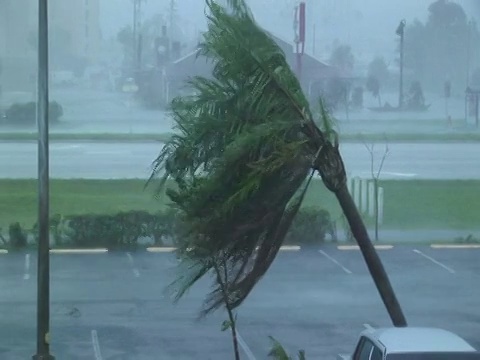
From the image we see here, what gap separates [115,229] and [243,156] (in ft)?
32.0

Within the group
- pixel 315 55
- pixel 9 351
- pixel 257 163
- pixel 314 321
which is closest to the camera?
pixel 257 163

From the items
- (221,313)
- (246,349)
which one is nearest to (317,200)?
(221,313)

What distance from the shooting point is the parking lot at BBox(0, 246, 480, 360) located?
41.1ft

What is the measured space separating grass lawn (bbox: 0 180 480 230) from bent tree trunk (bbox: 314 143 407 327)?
7790 mm

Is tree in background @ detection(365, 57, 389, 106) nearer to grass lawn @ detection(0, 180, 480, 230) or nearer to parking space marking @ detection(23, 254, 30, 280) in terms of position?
grass lawn @ detection(0, 180, 480, 230)

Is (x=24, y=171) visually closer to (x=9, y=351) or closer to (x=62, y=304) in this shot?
→ (x=62, y=304)

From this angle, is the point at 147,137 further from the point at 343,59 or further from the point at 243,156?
the point at 243,156

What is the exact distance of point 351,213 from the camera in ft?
26.7

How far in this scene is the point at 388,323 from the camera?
13.9 m

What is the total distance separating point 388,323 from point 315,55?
14.7 ft

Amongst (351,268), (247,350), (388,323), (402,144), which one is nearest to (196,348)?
(247,350)

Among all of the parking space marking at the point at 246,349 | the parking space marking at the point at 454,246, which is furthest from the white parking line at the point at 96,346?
the parking space marking at the point at 454,246

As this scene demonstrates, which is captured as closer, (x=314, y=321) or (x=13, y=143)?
(x=314, y=321)

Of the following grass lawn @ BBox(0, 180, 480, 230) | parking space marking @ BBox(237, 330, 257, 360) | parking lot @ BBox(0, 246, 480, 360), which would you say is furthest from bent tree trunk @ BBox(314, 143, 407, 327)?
grass lawn @ BBox(0, 180, 480, 230)
